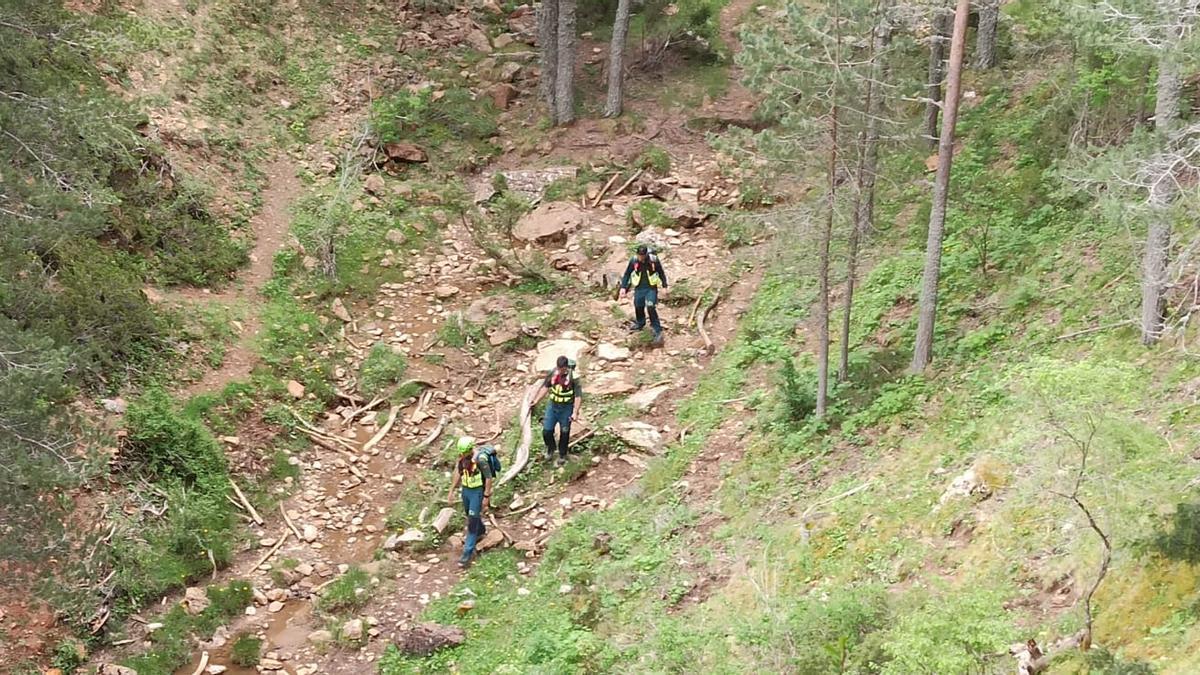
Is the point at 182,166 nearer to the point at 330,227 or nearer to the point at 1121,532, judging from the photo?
the point at 330,227

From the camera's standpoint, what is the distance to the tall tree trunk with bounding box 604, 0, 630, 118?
953 inches

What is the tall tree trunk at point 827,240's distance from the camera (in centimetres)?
1154

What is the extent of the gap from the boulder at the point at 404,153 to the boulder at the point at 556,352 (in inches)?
330

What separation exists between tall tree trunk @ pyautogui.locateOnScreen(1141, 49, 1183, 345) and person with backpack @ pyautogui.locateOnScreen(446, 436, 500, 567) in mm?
8536

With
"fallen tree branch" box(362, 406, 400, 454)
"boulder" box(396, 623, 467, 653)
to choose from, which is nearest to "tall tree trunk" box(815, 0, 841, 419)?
"boulder" box(396, 623, 467, 653)

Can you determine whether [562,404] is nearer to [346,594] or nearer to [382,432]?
[382,432]

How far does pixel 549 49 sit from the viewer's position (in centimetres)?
2458

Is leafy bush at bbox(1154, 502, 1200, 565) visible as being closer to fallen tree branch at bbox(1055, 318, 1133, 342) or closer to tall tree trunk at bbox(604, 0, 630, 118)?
fallen tree branch at bbox(1055, 318, 1133, 342)

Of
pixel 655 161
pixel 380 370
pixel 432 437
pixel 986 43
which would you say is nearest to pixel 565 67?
pixel 655 161

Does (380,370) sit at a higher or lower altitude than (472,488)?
higher

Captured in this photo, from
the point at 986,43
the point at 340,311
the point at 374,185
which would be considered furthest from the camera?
the point at 374,185

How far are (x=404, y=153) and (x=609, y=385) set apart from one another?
10571 millimetres

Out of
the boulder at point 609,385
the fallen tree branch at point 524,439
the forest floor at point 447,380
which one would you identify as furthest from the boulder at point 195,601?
the boulder at point 609,385

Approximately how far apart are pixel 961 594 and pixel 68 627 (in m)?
10.5
